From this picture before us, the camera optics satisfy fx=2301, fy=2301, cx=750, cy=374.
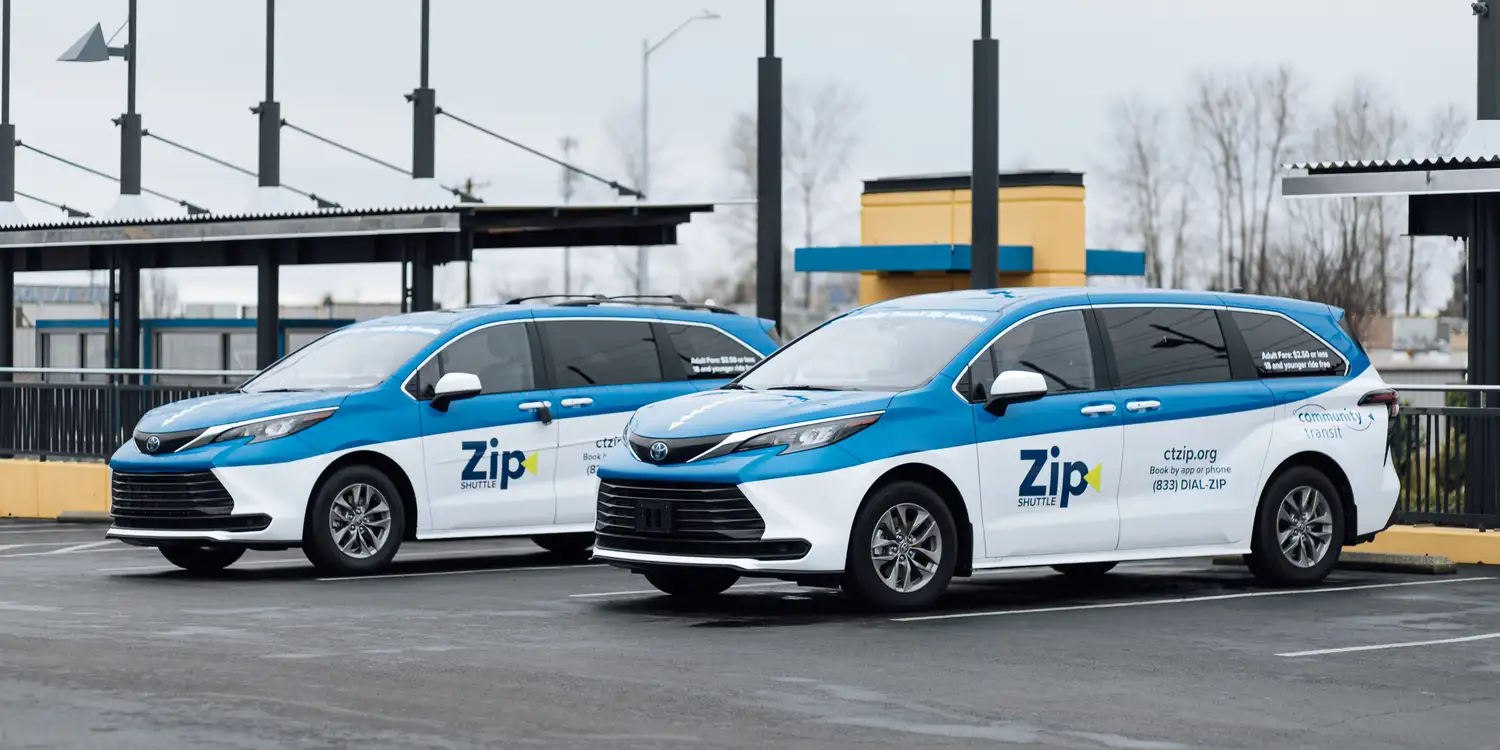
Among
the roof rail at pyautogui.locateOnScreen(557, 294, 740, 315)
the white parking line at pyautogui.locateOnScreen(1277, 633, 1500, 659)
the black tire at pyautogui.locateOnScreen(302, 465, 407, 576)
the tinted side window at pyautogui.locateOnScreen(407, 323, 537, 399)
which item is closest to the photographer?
the white parking line at pyautogui.locateOnScreen(1277, 633, 1500, 659)

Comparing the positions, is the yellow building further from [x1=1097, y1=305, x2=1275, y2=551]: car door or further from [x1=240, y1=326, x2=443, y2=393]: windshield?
[x1=1097, y1=305, x2=1275, y2=551]: car door

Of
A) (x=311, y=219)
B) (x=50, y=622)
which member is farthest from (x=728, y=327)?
(x=311, y=219)

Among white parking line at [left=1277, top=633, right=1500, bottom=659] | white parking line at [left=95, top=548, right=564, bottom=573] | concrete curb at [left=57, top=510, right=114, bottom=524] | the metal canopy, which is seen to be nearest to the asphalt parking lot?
white parking line at [left=1277, top=633, right=1500, bottom=659]

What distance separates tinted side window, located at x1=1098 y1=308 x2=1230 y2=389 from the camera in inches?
529

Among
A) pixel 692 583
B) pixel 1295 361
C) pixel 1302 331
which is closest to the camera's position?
pixel 692 583

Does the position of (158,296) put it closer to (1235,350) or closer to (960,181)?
(960,181)

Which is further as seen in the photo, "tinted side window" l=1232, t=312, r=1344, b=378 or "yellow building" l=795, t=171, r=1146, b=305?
"yellow building" l=795, t=171, r=1146, b=305

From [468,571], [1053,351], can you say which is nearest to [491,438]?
[468,571]

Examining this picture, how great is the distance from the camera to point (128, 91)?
30.9 m

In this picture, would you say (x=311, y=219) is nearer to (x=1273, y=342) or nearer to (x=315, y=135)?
(x=315, y=135)

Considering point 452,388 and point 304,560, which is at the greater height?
point 452,388

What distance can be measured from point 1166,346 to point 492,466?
4.58 m

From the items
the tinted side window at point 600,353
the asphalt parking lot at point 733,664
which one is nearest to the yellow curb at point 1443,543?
the asphalt parking lot at point 733,664

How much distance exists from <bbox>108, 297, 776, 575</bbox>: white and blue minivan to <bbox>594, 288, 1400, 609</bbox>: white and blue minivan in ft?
8.05
